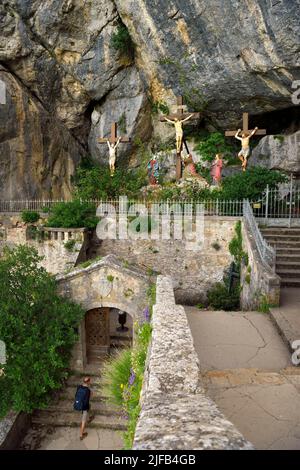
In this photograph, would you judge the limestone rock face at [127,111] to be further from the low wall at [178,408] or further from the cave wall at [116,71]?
the low wall at [178,408]

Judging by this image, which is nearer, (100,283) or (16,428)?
(16,428)

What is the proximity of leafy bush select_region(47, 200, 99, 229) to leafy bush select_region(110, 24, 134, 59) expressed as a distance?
11.9 m

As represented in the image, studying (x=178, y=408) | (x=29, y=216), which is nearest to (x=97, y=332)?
(x=29, y=216)

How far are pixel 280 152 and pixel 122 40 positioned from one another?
11.8 metres

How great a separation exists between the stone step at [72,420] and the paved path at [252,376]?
12.9 ft

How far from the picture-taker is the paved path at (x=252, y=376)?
3.40 m

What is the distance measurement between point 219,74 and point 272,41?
3162 mm

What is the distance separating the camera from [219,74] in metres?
17.0

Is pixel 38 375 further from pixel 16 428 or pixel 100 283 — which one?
pixel 100 283

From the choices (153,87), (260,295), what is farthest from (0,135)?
(260,295)

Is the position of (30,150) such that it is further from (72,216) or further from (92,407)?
(92,407)
